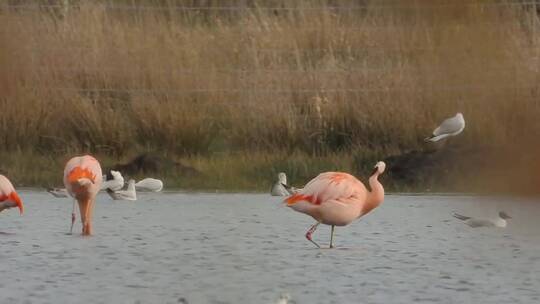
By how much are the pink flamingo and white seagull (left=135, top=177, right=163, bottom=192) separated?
2744mm

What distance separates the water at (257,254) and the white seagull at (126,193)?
0.05m

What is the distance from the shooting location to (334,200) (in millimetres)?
9211

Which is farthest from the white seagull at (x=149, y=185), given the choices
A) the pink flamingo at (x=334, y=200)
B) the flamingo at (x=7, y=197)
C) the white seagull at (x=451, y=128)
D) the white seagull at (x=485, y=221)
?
the pink flamingo at (x=334, y=200)

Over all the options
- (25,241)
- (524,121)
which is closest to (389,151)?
(524,121)

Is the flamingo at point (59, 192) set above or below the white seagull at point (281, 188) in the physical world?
below

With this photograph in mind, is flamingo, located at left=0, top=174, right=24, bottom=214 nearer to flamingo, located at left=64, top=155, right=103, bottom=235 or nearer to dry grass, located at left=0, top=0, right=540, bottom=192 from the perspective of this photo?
flamingo, located at left=64, top=155, right=103, bottom=235

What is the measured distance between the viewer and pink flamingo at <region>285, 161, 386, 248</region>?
922 centimetres

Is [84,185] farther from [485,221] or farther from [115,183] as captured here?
[485,221]

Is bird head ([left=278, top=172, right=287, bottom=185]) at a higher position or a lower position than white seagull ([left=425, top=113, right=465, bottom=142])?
lower

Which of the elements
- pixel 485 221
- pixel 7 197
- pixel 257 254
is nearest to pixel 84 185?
pixel 7 197

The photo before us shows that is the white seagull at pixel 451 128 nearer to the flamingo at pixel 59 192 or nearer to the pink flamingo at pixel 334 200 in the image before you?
the flamingo at pixel 59 192

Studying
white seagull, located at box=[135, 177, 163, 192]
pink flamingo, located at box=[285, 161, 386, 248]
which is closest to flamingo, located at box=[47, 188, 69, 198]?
white seagull, located at box=[135, 177, 163, 192]

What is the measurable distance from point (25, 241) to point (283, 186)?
109 inches

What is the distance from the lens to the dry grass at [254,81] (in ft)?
45.1
